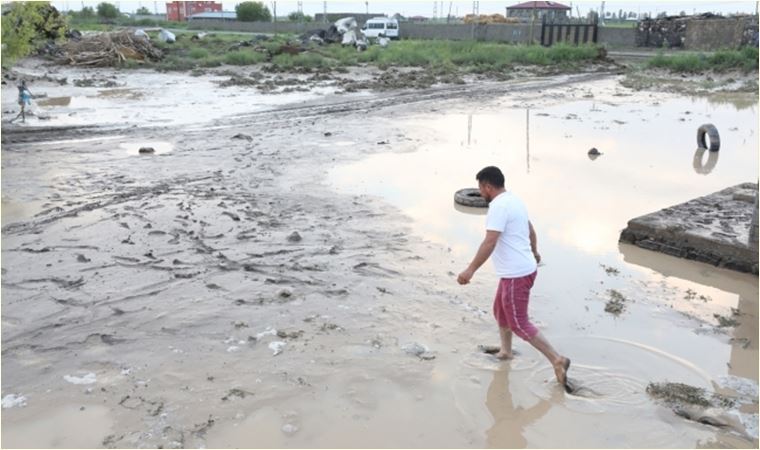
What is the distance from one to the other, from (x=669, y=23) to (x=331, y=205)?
43657 millimetres

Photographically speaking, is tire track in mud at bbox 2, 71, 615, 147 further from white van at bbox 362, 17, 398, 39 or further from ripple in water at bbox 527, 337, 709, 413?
white van at bbox 362, 17, 398, 39

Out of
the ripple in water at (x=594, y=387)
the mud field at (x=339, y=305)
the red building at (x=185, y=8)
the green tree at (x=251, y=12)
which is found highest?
the red building at (x=185, y=8)

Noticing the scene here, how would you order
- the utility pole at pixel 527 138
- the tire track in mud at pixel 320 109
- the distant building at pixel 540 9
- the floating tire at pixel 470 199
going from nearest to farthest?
the floating tire at pixel 470 199, the utility pole at pixel 527 138, the tire track in mud at pixel 320 109, the distant building at pixel 540 9

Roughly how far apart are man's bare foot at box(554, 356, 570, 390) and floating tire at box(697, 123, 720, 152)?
1090 cm

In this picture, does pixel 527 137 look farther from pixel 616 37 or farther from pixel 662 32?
pixel 616 37

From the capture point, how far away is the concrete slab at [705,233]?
23.0 ft

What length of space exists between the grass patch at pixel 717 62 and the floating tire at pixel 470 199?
90.7ft

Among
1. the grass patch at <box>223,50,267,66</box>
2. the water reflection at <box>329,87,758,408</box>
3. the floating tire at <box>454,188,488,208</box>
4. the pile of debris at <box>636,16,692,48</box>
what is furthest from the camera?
the pile of debris at <box>636,16,692,48</box>

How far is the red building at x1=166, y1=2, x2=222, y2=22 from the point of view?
9425 cm

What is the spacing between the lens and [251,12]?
7812cm

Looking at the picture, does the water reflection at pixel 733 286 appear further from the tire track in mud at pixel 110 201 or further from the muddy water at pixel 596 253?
the tire track in mud at pixel 110 201

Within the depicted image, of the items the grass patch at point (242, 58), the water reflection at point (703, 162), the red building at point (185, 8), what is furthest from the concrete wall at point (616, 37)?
the red building at point (185, 8)

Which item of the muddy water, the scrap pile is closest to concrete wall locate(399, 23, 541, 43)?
the scrap pile

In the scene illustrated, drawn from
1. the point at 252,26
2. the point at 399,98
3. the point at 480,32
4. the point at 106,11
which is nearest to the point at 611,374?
the point at 399,98
